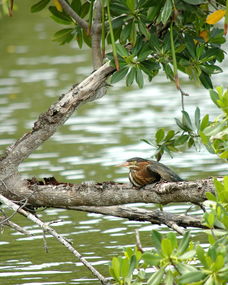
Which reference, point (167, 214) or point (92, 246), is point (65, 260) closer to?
point (92, 246)

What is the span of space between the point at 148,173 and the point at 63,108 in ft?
2.51

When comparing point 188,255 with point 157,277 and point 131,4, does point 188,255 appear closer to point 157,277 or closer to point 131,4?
point 157,277

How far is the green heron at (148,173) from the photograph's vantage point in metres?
6.61

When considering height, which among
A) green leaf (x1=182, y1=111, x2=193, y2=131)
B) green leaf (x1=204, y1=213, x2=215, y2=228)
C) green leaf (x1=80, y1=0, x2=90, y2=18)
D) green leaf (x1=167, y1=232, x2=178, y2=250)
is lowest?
green leaf (x1=182, y1=111, x2=193, y2=131)

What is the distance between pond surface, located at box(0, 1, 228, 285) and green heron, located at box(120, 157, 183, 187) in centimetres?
Answer: 81

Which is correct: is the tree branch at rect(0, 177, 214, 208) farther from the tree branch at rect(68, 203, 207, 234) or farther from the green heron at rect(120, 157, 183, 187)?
the tree branch at rect(68, 203, 207, 234)

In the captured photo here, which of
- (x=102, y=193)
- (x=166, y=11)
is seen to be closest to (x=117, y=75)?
(x=166, y=11)

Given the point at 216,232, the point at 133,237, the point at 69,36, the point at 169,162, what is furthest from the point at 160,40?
the point at 169,162

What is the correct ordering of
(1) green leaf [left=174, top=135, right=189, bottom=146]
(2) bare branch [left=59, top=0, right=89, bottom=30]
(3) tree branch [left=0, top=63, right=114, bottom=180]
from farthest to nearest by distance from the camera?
1. (2) bare branch [left=59, top=0, right=89, bottom=30]
2. (1) green leaf [left=174, top=135, right=189, bottom=146]
3. (3) tree branch [left=0, top=63, right=114, bottom=180]

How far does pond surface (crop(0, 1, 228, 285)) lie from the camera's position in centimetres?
750

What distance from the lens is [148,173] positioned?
666 centimetres

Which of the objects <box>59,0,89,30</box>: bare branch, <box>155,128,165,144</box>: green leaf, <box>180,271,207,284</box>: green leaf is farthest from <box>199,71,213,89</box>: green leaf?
<box>180,271,207,284</box>: green leaf

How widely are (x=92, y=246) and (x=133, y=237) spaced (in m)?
0.38

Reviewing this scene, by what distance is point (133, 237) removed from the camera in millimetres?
7906
